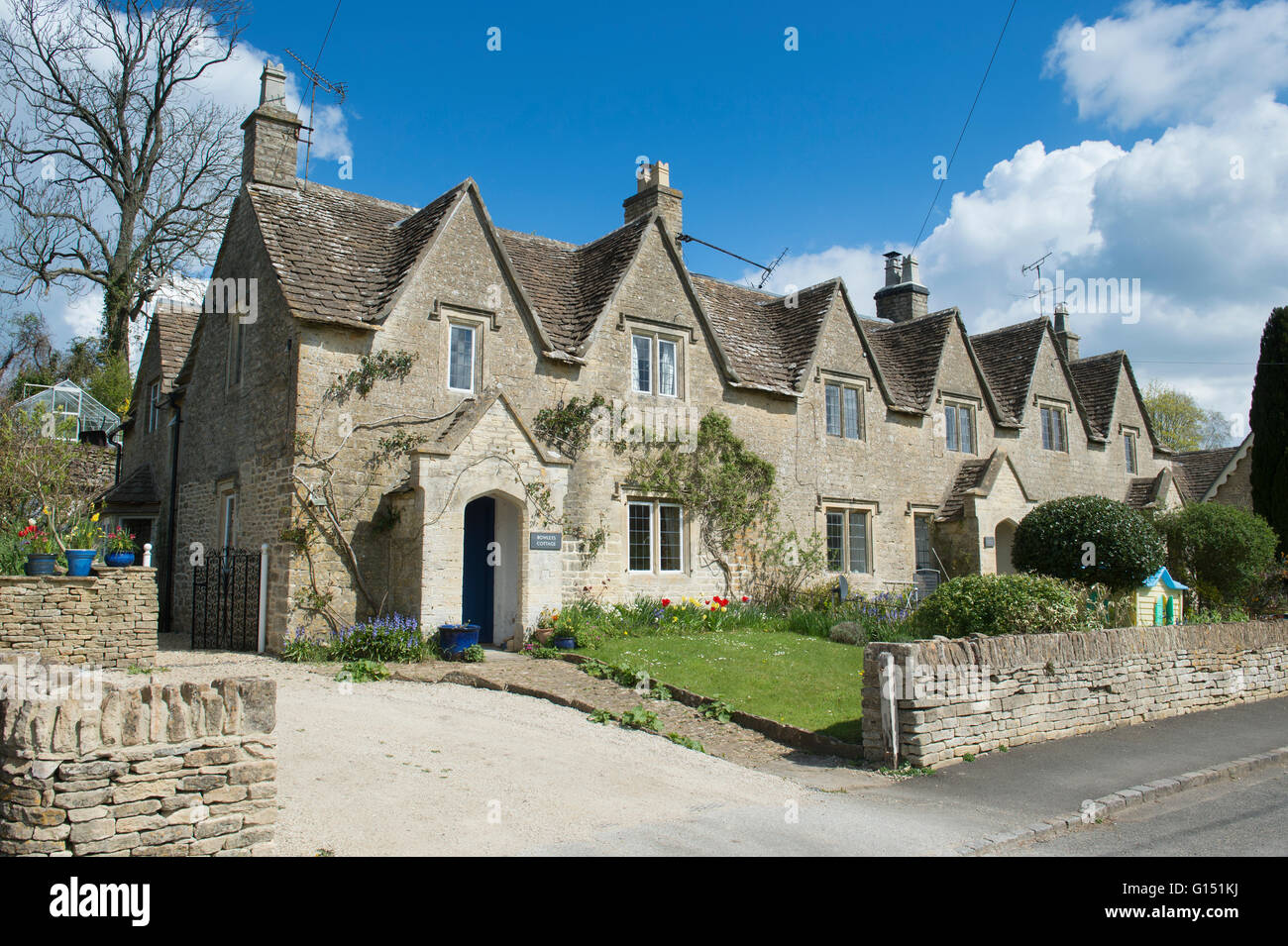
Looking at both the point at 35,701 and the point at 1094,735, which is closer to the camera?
the point at 35,701

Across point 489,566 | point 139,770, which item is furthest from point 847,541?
→ point 139,770

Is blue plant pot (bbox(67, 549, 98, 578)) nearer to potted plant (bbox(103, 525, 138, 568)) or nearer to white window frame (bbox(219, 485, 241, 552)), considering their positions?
potted plant (bbox(103, 525, 138, 568))

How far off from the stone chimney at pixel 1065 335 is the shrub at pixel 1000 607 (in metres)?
24.6

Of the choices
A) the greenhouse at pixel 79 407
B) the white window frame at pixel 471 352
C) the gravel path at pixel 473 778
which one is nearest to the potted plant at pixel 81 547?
the gravel path at pixel 473 778

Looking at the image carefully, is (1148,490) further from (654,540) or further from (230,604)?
(230,604)

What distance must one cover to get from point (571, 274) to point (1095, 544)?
12627 millimetres

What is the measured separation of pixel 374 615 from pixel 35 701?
34.0 feet

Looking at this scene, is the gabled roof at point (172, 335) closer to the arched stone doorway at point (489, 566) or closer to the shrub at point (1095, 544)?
the arched stone doorway at point (489, 566)

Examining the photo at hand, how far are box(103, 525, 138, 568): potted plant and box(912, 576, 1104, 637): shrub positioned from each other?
1224cm

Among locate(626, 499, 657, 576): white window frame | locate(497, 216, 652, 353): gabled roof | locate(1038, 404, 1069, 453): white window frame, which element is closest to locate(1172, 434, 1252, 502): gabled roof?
locate(1038, 404, 1069, 453): white window frame

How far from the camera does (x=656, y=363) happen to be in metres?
20.0

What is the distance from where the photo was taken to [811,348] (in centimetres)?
2297

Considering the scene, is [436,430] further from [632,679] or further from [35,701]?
[35,701]
